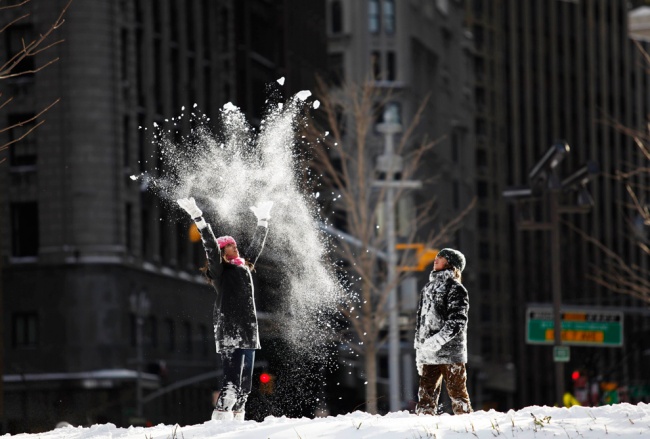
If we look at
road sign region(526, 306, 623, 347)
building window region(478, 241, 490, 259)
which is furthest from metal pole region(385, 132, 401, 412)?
building window region(478, 241, 490, 259)

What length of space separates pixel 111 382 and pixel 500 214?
71.1 metres

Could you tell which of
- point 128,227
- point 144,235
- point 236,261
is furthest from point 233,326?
point 144,235

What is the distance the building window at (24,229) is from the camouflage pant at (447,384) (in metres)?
35.3

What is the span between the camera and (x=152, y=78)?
Result: 48781mm

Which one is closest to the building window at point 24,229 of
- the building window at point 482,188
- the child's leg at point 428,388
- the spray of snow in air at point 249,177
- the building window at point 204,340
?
the building window at point 204,340

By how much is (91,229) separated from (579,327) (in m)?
20.6

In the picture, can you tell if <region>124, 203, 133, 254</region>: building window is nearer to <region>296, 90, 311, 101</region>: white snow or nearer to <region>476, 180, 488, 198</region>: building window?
<region>296, 90, 311, 101</region>: white snow

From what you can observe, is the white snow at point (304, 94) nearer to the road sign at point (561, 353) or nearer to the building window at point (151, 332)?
the road sign at point (561, 353)

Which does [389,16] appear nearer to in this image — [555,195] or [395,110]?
[395,110]

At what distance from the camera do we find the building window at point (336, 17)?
7850 centimetres

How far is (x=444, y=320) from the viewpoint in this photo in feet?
45.7

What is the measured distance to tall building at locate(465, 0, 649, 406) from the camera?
112062 millimetres

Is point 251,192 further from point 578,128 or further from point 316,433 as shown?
point 578,128

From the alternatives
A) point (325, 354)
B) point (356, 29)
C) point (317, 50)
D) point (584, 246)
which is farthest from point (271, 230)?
point (584, 246)
